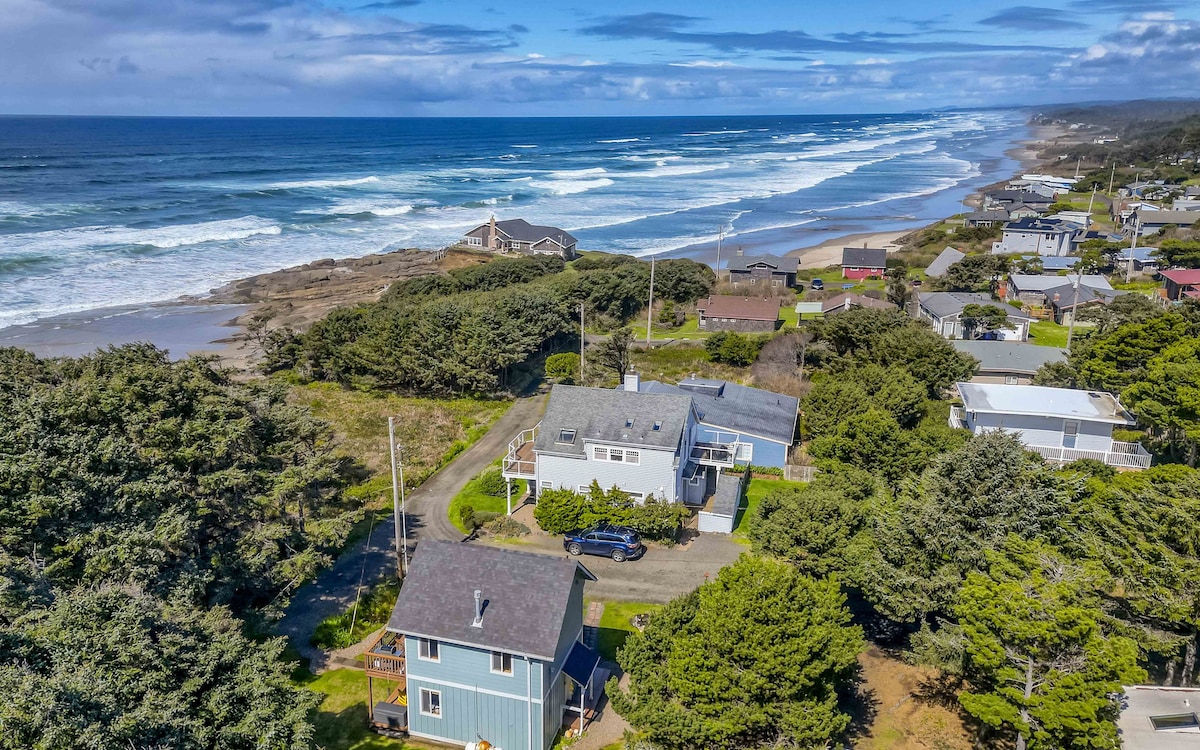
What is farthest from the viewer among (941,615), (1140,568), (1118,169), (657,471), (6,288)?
(1118,169)

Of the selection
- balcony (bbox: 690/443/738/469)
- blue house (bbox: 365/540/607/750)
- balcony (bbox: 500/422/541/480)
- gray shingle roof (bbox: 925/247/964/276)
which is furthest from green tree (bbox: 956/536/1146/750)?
gray shingle roof (bbox: 925/247/964/276)

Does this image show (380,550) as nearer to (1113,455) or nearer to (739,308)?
(1113,455)

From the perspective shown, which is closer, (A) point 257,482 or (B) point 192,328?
(A) point 257,482

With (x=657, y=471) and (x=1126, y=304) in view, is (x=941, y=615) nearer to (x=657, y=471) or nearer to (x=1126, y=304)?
(x=657, y=471)

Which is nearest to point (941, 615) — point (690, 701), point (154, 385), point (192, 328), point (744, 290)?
point (690, 701)

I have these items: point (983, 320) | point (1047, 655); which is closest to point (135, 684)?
point (1047, 655)
